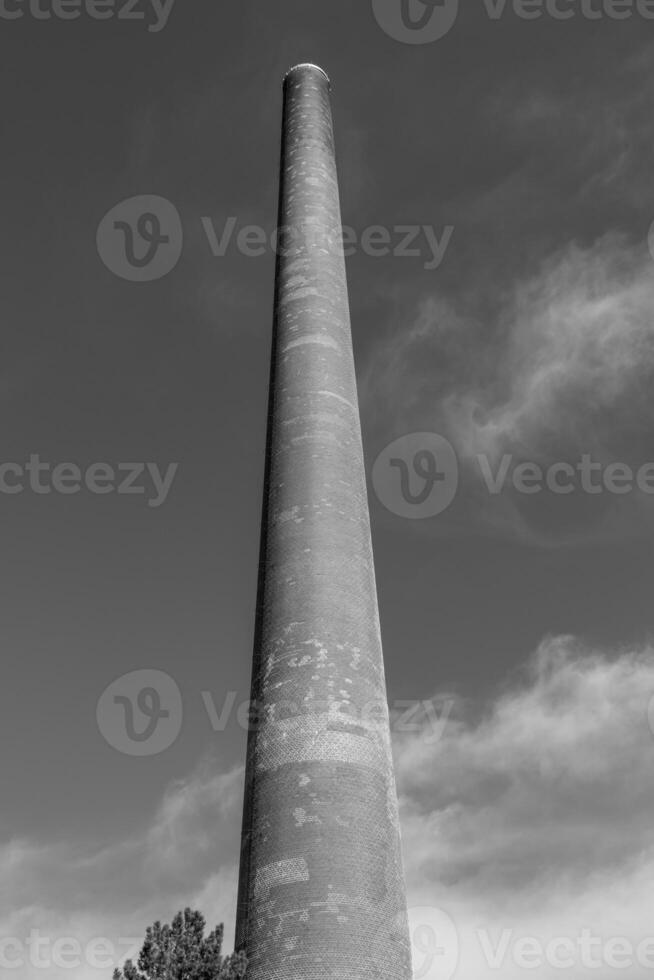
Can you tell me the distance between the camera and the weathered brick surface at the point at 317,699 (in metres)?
14.1

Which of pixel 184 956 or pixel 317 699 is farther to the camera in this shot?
pixel 317 699

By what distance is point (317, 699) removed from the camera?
52.5 ft

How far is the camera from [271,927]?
14133 mm

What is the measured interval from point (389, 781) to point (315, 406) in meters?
7.85

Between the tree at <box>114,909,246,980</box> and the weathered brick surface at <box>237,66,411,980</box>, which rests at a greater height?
the weathered brick surface at <box>237,66,411,980</box>

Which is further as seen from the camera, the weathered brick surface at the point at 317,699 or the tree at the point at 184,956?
the weathered brick surface at the point at 317,699

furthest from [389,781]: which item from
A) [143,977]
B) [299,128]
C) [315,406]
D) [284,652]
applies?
[299,128]

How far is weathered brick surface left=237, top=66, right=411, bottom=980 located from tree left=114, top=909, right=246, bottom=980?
1.84m

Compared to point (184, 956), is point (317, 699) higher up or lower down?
higher up

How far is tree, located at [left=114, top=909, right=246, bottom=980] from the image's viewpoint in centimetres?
1177

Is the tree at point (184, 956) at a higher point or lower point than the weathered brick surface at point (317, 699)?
lower

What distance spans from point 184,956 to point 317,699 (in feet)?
16.1

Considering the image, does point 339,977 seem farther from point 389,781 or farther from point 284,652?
point 284,652

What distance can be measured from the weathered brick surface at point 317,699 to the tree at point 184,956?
6.05 feet
